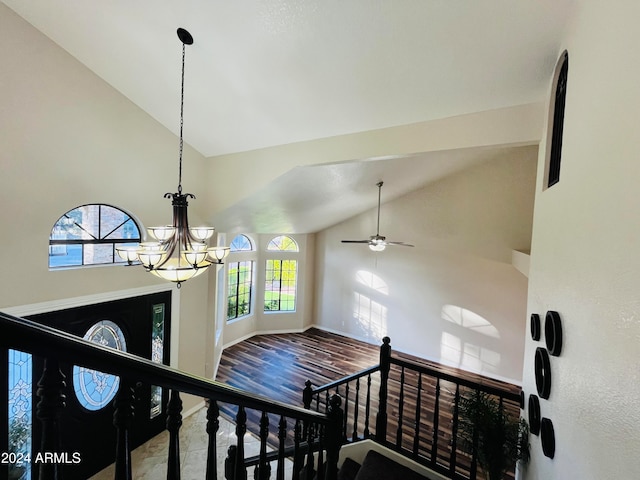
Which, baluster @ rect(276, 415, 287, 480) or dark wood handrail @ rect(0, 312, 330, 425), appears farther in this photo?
baluster @ rect(276, 415, 287, 480)

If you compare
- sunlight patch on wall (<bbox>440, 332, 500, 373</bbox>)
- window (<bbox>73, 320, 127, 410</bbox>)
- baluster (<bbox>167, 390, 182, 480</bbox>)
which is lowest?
sunlight patch on wall (<bbox>440, 332, 500, 373</bbox>)

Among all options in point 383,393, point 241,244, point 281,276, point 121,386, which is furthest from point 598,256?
point 281,276

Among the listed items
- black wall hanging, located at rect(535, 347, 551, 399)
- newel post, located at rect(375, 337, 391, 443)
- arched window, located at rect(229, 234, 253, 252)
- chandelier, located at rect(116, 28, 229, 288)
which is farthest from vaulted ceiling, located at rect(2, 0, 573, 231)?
arched window, located at rect(229, 234, 253, 252)

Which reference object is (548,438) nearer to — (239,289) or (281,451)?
(281,451)

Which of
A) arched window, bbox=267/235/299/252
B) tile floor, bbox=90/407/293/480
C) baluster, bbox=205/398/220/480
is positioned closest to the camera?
baluster, bbox=205/398/220/480

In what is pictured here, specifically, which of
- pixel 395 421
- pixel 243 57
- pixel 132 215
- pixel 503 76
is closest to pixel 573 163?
pixel 503 76

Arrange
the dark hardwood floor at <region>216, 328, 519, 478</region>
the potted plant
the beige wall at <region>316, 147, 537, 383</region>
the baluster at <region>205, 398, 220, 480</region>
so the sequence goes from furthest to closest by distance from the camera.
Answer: the beige wall at <region>316, 147, 537, 383</region>, the dark hardwood floor at <region>216, 328, 519, 478</region>, the potted plant, the baluster at <region>205, 398, 220, 480</region>

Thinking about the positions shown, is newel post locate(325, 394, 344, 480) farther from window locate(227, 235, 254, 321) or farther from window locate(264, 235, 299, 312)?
window locate(264, 235, 299, 312)

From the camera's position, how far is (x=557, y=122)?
1953 mm

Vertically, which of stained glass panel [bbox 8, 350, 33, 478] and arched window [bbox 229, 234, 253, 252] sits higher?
arched window [bbox 229, 234, 253, 252]

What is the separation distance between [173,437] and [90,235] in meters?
3.40

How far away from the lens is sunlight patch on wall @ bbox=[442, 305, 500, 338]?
6.14m

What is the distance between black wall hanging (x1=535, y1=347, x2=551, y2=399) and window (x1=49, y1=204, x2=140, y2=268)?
14.1 feet

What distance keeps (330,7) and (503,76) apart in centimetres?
124
